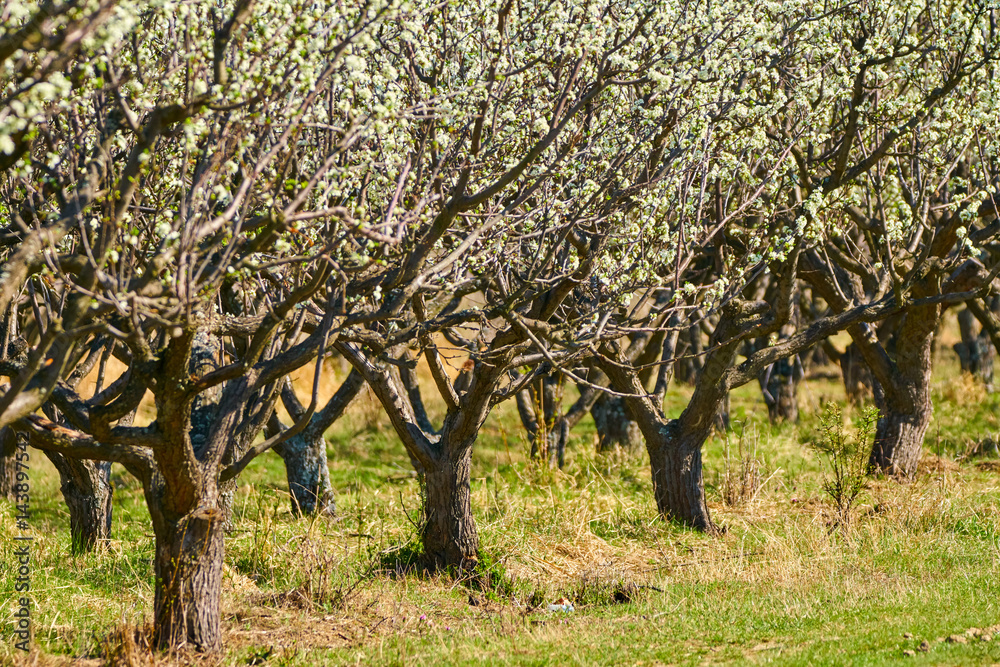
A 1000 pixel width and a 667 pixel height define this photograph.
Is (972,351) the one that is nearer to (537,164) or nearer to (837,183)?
(837,183)

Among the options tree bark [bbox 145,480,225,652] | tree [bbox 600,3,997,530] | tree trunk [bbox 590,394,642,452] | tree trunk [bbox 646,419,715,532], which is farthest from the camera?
tree trunk [bbox 590,394,642,452]

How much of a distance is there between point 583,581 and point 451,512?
4.75 ft

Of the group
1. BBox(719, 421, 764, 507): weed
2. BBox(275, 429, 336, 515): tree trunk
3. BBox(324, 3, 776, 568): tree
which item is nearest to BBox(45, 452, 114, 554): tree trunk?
BBox(275, 429, 336, 515): tree trunk

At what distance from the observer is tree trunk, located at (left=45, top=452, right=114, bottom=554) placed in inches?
381

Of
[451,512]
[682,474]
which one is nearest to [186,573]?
[451,512]

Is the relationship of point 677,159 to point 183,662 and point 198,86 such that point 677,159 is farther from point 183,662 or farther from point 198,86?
point 183,662

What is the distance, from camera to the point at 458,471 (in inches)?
352

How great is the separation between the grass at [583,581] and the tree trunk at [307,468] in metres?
0.28

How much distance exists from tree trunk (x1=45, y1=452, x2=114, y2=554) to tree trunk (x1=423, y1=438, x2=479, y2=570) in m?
3.69

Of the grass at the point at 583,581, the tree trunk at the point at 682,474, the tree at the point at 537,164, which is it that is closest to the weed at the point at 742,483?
the grass at the point at 583,581

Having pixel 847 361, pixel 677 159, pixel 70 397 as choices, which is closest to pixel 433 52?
pixel 677 159

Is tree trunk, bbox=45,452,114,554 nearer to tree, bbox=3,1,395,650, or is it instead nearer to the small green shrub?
tree, bbox=3,1,395,650

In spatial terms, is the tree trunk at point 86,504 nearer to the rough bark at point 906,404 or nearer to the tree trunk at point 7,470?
the tree trunk at point 7,470

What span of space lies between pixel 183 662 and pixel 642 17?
20.1 ft
